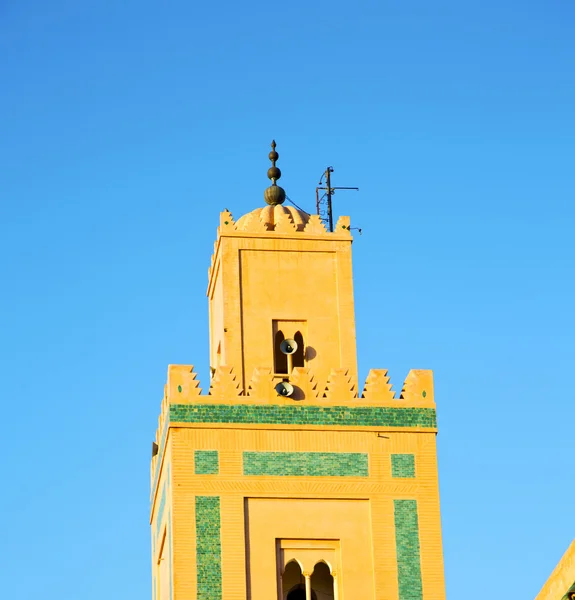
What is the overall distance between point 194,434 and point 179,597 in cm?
248

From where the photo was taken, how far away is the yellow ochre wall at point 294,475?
25.9 metres

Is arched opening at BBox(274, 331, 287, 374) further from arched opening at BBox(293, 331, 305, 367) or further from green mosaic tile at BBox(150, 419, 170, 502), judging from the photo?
green mosaic tile at BBox(150, 419, 170, 502)

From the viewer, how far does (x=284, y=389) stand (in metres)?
26.8

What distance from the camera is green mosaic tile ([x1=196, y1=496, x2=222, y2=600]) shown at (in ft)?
83.6

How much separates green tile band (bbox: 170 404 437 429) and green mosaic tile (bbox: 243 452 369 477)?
48 cm

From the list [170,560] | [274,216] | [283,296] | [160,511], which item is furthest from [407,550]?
[274,216]

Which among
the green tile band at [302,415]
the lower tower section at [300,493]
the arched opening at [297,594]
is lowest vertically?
the arched opening at [297,594]

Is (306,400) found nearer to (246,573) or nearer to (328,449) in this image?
(328,449)

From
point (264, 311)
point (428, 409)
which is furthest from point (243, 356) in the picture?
point (428, 409)

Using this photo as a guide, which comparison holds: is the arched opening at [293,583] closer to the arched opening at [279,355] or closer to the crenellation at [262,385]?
the crenellation at [262,385]

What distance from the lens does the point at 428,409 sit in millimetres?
27172

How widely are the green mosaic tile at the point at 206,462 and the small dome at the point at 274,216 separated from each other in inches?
165

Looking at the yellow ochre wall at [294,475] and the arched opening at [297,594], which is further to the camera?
the arched opening at [297,594]

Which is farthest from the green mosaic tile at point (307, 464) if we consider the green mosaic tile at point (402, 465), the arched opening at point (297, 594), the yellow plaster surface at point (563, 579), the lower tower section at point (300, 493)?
the yellow plaster surface at point (563, 579)
